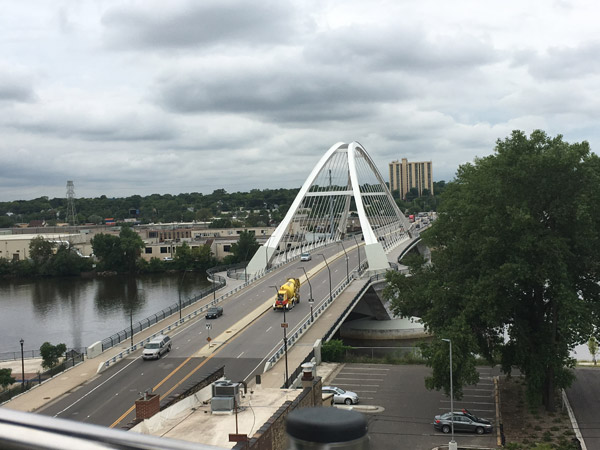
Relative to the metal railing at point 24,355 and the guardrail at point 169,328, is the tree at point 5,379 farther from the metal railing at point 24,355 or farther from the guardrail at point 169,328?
the metal railing at point 24,355

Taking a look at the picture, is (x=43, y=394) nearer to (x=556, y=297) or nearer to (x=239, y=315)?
(x=239, y=315)

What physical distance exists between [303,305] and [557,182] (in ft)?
88.4

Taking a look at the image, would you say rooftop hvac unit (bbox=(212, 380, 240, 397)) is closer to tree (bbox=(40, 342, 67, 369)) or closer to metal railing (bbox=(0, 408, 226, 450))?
metal railing (bbox=(0, 408, 226, 450))

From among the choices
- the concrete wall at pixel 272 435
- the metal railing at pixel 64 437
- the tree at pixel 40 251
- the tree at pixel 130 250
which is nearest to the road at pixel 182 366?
the concrete wall at pixel 272 435

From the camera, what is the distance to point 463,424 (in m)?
27.8

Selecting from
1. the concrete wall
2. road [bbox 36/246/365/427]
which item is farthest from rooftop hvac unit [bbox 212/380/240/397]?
road [bbox 36/246/365/427]

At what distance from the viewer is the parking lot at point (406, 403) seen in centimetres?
2716

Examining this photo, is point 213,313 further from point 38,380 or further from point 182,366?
point 38,380

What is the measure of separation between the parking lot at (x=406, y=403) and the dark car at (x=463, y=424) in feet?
0.92

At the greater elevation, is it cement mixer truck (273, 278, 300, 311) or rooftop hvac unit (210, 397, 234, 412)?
rooftop hvac unit (210, 397, 234, 412)

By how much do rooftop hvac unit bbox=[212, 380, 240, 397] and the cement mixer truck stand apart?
27871 mm

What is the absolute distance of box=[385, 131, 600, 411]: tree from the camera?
28.1 metres

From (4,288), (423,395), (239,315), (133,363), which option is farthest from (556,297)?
(4,288)

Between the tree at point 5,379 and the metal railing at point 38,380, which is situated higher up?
the metal railing at point 38,380
